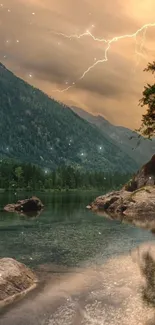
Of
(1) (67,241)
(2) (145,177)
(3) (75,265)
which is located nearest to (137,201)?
(2) (145,177)

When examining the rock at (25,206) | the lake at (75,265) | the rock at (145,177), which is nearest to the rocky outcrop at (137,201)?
the rock at (145,177)

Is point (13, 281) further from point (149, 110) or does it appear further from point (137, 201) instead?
point (137, 201)

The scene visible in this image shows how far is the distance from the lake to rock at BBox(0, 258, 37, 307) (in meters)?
0.77

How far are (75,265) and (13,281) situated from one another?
8.02m

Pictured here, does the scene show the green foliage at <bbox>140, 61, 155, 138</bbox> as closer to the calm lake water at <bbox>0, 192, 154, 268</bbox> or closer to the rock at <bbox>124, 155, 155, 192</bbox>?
the calm lake water at <bbox>0, 192, 154, 268</bbox>

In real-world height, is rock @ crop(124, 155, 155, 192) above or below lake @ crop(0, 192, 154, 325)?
above

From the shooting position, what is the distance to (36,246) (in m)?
36.5

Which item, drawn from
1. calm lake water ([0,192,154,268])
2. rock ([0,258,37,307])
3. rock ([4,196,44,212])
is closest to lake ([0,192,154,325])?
calm lake water ([0,192,154,268])

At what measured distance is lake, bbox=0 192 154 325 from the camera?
17344 millimetres

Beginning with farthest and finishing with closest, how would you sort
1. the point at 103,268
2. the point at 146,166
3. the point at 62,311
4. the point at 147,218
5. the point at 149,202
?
1. the point at 146,166
2. the point at 149,202
3. the point at 147,218
4. the point at 103,268
5. the point at 62,311

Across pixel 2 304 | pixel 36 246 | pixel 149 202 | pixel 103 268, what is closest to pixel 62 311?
pixel 2 304

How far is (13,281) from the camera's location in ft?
68.8

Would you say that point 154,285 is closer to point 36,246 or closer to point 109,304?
point 109,304

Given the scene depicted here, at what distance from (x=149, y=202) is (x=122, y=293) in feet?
166
